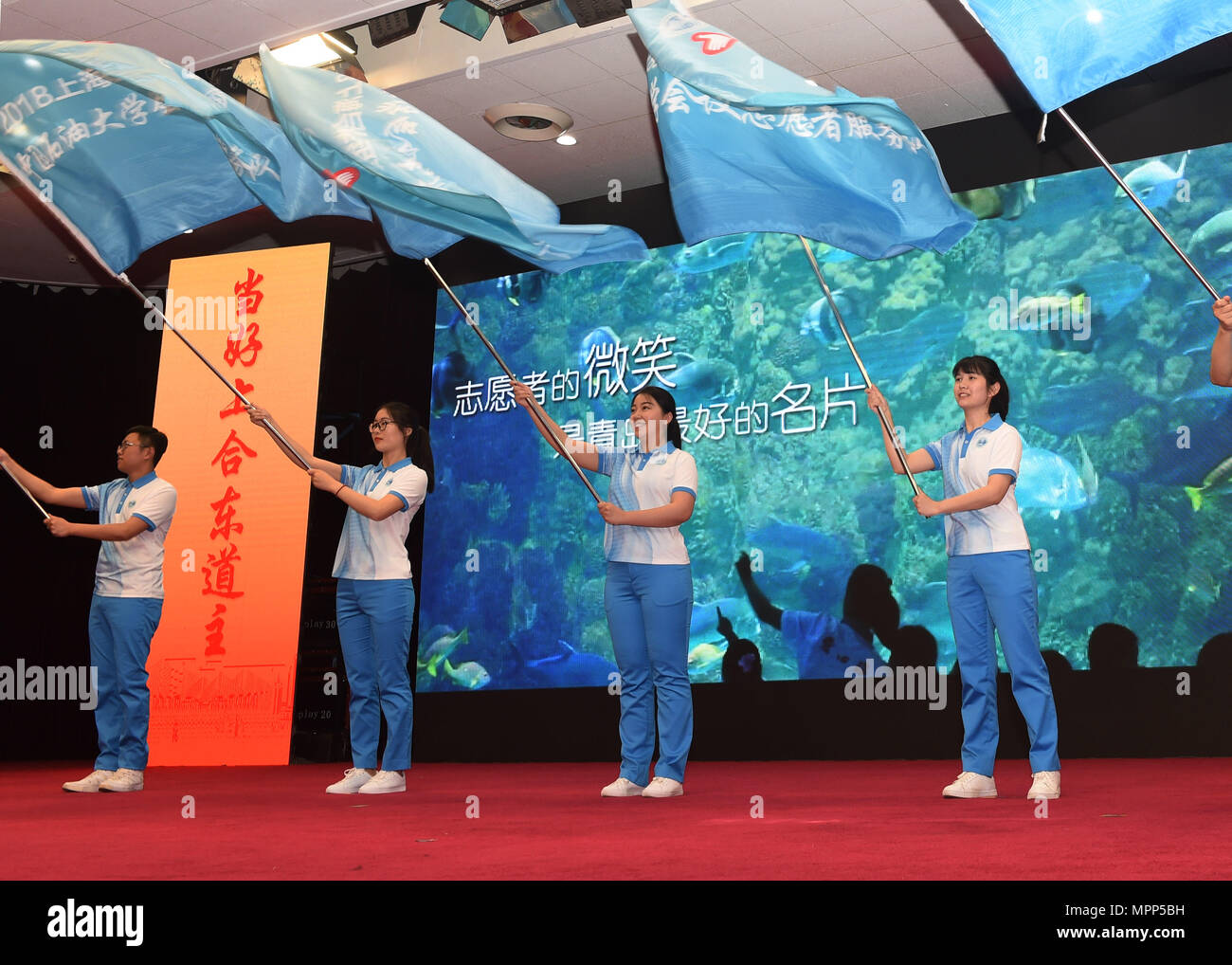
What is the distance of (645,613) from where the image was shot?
12.3 feet

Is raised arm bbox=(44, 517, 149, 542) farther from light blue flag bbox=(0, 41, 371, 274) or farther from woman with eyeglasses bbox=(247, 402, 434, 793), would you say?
light blue flag bbox=(0, 41, 371, 274)

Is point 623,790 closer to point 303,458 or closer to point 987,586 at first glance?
point 987,586

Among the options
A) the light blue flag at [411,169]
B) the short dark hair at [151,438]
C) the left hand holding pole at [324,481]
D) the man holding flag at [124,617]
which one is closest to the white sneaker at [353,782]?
the man holding flag at [124,617]

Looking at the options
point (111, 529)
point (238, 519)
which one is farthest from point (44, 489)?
point (238, 519)

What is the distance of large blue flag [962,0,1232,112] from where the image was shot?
2414 mm

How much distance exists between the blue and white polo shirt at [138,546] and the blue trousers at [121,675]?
0.05m

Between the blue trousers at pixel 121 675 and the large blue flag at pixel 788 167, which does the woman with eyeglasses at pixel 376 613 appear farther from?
the large blue flag at pixel 788 167

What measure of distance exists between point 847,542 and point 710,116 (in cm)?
316

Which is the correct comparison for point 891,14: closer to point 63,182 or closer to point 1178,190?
point 1178,190

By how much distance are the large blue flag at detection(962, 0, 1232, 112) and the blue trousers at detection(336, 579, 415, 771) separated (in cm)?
245

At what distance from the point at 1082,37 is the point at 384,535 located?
2.57 meters

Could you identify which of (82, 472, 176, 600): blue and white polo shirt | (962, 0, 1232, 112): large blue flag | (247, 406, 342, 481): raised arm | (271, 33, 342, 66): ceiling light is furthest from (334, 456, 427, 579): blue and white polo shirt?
(271, 33, 342, 66): ceiling light

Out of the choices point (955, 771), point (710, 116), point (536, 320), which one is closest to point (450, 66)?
point (536, 320)

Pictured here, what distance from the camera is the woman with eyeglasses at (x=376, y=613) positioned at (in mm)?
3975
